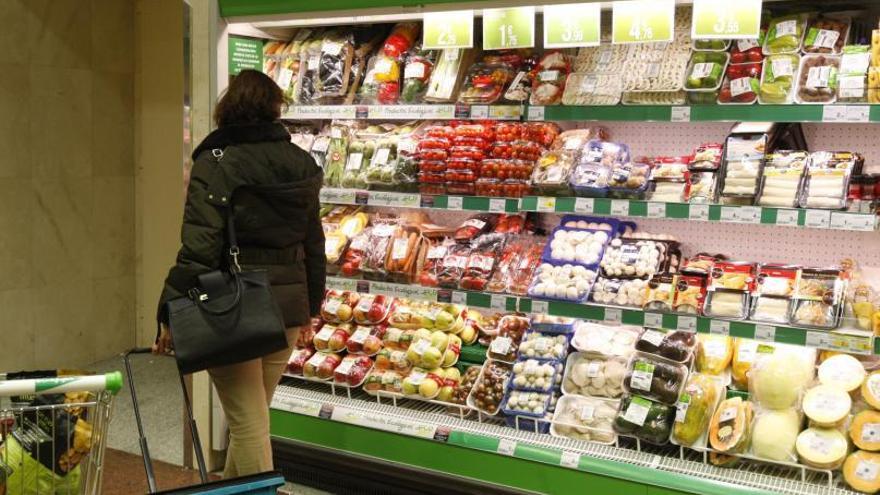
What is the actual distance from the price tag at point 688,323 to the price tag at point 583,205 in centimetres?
58

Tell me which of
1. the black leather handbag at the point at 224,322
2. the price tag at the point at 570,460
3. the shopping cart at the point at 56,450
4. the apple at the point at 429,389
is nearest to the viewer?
the shopping cart at the point at 56,450

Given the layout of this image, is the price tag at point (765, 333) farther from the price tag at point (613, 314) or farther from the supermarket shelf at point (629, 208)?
the price tag at point (613, 314)

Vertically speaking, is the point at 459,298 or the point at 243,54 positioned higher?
the point at 243,54

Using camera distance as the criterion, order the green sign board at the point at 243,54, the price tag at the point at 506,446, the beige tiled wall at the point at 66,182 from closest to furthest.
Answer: the price tag at the point at 506,446 < the green sign board at the point at 243,54 < the beige tiled wall at the point at 66,182

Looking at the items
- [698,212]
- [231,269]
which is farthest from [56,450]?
[698,212]

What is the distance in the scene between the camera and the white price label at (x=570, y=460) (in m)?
3.51

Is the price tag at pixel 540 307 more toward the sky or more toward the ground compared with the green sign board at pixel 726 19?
more toward the ground

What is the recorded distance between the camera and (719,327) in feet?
11.0

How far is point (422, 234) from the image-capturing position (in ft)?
14.2

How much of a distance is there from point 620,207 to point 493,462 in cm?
116

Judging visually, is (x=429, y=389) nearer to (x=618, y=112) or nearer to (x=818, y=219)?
(x=618, y=112)

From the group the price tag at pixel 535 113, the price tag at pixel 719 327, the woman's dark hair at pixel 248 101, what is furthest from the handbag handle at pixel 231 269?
the price tag at pixel 719 327

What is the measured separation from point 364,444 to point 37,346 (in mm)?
3178

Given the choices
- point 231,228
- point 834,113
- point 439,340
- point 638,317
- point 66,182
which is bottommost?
point 439,340
